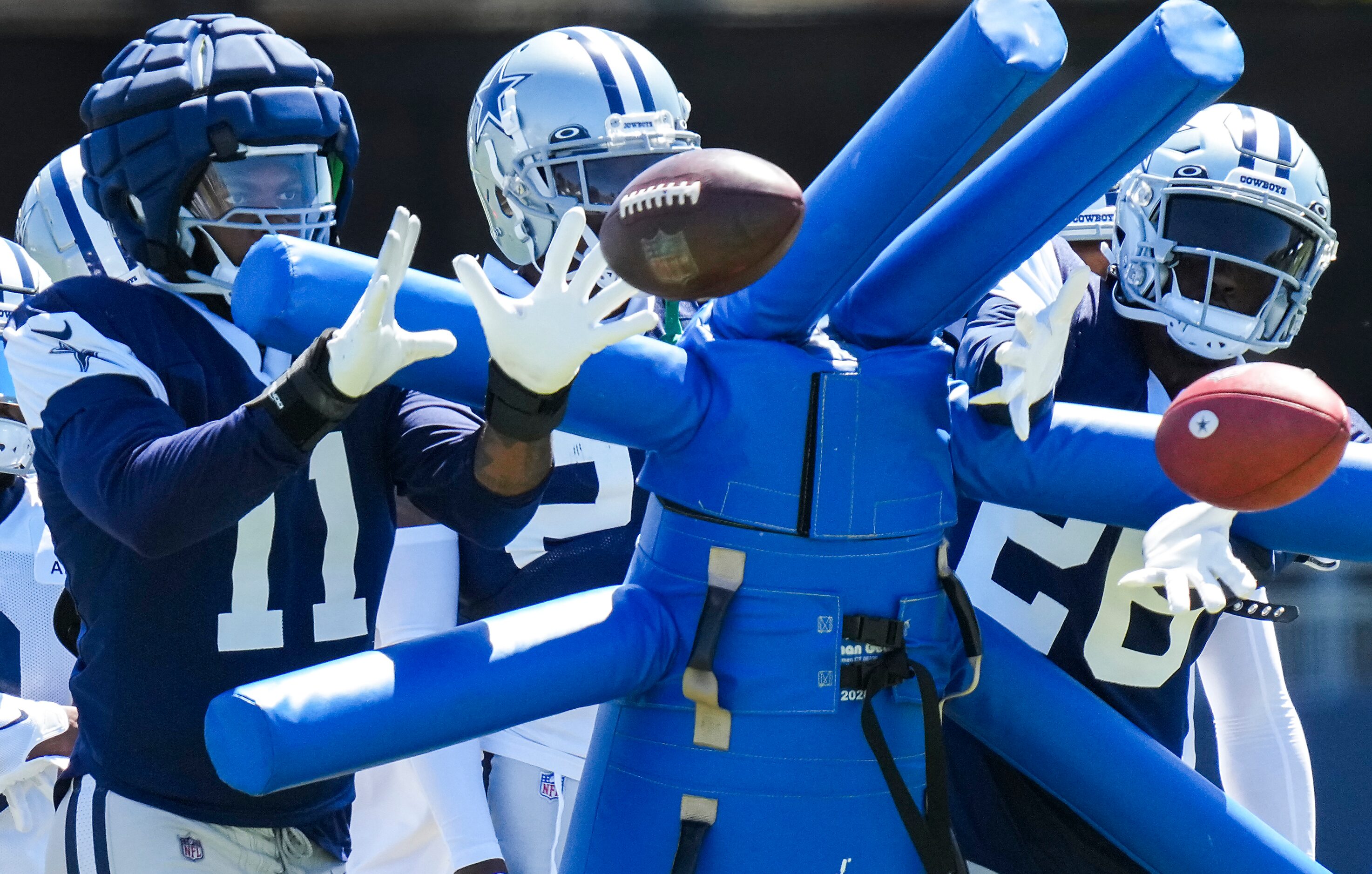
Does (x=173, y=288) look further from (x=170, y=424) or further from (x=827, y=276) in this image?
(x=827, y=276)

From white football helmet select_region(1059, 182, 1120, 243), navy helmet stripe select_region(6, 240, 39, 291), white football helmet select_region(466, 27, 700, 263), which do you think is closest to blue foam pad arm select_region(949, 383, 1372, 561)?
white football helmet select_region(466, 27, 700, 263)

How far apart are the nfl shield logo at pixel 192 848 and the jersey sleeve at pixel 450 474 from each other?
0.48 m

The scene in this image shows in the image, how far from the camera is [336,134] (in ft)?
7.10

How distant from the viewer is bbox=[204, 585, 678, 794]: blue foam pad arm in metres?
1.55

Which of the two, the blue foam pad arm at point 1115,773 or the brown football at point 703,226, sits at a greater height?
the brown football at point 703,226

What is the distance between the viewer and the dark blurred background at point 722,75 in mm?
5113

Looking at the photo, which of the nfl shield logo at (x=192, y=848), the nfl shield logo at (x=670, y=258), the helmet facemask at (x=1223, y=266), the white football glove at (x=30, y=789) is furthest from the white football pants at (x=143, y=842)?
the helmet facemask at (x=1223, y=266)

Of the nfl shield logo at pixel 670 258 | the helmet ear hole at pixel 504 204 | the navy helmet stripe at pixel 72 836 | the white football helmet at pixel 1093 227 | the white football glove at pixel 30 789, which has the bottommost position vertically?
the white football glove at pixel 30 789

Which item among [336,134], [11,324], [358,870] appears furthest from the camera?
[358,870]

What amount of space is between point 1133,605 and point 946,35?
37.6 inches

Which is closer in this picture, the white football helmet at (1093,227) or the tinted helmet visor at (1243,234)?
the tinted helmet visor at (1243,234)

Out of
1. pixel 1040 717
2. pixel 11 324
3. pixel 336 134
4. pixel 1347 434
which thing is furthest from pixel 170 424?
pixel 1347 434

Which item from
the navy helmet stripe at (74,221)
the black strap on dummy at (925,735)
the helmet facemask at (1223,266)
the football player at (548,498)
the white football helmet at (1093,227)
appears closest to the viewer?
the black strap on dummy at (925,735)

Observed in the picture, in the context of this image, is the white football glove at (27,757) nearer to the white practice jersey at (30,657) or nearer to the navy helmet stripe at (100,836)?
the white practice jersey at (30,657)
